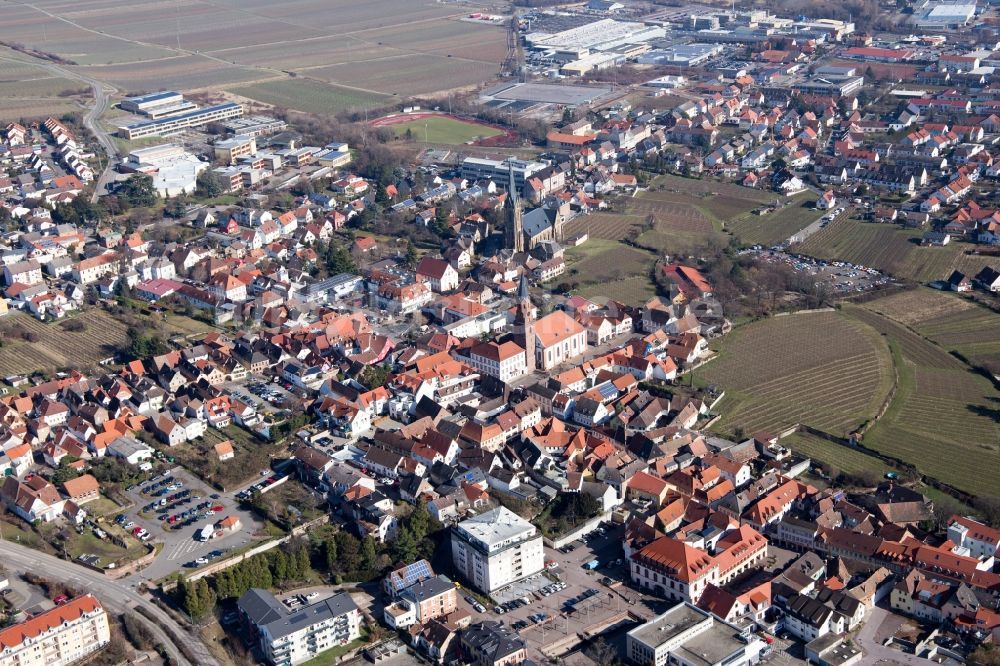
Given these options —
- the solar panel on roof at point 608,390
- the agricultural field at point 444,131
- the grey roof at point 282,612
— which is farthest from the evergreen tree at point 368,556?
the agricultural field at point 444,131

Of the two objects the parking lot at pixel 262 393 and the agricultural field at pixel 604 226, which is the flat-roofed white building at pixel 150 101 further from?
the parking lot at pixel 262 393

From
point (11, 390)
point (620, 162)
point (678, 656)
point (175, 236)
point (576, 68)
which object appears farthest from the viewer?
point (576, 68)

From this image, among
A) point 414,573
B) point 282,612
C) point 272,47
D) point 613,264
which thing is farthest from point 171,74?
point 282,612

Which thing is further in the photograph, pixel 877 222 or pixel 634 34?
pixel 634 34

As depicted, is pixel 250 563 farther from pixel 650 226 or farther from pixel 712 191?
pixel 712 191

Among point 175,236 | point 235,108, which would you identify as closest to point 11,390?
point 175,236

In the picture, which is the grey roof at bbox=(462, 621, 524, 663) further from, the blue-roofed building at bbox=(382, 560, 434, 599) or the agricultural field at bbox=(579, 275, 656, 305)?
the agricultural field at bbox=(579, 275, 656, 305)
